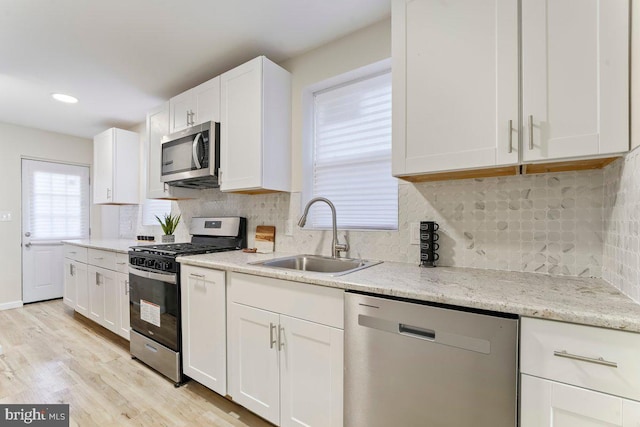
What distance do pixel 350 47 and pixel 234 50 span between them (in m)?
0.86

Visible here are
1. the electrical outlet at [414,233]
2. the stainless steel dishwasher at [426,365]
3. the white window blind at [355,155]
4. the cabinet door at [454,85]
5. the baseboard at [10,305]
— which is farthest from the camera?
the baseboard at [10,305]

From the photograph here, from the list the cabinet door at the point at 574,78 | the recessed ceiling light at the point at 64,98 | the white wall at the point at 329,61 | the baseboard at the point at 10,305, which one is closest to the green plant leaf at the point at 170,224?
the recessed ceiling light at the point at 64,98

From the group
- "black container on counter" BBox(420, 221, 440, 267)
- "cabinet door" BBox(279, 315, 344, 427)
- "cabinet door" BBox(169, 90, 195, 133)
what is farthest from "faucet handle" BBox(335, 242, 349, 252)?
"cabinet door" BBox(169, 90, 195, 133)

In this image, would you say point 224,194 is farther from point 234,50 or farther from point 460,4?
point 460,4

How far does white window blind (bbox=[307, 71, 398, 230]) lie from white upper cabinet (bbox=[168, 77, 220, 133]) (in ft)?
2.61

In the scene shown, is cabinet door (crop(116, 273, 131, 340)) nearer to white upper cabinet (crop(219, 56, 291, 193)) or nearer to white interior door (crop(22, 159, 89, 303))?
white upper cabinet (crop(219, 56, 291, 193))

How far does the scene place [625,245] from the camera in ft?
3.39

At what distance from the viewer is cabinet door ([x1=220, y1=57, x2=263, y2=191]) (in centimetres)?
208

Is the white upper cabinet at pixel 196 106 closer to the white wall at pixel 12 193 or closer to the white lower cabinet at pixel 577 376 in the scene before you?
the white lower cabinet at pixel 577 376

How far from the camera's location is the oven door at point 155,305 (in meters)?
2.06

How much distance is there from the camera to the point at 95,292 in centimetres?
304

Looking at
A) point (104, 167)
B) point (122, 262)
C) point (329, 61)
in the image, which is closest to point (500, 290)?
point (329, 61)

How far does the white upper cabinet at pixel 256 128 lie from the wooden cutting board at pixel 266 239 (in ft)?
1.23

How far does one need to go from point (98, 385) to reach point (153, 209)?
214 cm
